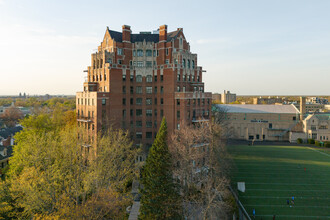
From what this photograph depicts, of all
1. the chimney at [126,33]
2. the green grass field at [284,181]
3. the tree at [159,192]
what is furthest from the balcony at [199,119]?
the chimney at [126,33]

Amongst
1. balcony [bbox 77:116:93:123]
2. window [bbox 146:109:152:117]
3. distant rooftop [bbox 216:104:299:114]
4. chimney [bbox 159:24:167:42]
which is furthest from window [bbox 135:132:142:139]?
distant rooftop [bbox 216:104:299:114]

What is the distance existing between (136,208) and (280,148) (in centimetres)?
6844

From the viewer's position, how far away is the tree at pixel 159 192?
3111 centimetres

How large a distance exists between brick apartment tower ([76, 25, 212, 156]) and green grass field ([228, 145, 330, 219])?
19.6 metres

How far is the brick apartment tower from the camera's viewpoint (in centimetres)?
5684

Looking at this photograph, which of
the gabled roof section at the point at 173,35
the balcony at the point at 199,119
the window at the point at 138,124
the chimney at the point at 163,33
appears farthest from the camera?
the gabled roof section at the point at 173,35

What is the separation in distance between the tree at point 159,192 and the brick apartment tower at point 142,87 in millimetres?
22349

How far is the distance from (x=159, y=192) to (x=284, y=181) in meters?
36.6

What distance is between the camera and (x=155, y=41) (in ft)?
212

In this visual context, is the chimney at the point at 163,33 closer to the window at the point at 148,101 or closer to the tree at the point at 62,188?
the window at the point at 148,101

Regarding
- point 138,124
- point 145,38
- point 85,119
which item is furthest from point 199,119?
point 85,119

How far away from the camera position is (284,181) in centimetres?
5406

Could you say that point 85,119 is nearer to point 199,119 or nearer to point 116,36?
point 116,36

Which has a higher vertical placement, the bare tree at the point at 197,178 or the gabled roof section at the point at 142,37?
the gabled roof section at the point at 142,37
